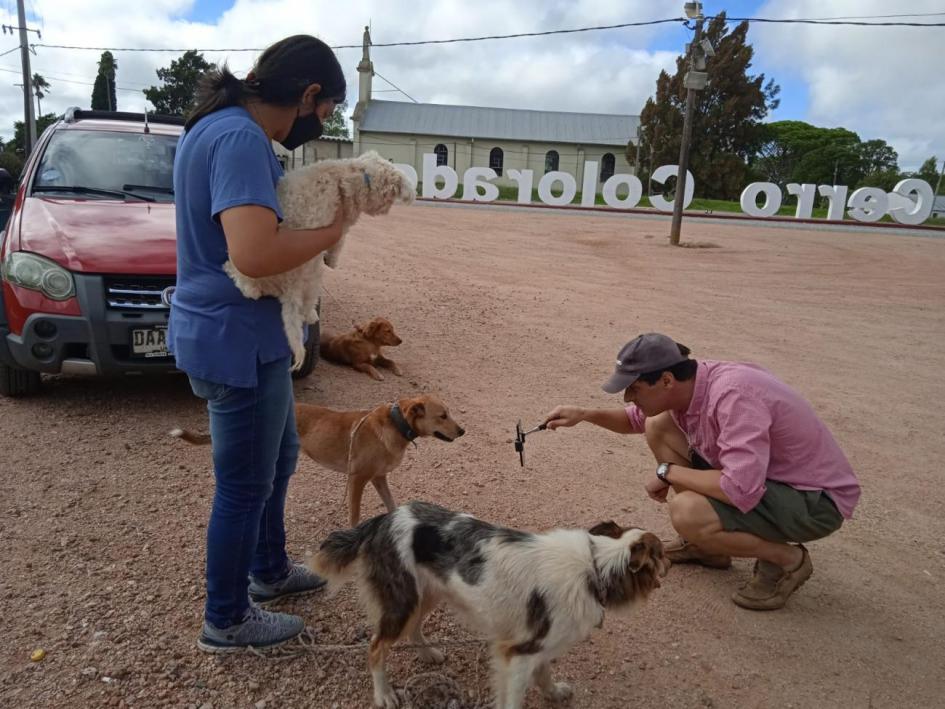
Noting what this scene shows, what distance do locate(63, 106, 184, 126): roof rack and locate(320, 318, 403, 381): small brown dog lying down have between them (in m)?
2.67

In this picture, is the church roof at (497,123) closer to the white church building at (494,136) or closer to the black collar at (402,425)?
the white church building at (494,136)

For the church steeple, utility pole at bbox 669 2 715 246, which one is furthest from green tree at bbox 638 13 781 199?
utility pole at bbox 669 2 715 246

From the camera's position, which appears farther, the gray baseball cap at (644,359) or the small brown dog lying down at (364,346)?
the small brown dog lying down at (364,346)

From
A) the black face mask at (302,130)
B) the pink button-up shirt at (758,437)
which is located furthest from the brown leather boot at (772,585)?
the black face mask at (302,130)

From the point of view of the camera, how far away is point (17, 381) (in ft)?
17.9

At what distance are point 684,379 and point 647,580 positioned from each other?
1036mm

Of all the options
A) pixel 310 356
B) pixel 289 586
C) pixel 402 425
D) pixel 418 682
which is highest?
pixel 402 425

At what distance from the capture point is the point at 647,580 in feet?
8.69

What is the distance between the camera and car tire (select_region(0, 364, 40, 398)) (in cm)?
542

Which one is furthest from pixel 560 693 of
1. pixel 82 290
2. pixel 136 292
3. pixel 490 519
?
pixel 82 290

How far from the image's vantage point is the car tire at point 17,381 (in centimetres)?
542

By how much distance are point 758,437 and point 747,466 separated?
145 mm

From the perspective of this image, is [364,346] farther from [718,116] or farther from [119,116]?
[718,116]

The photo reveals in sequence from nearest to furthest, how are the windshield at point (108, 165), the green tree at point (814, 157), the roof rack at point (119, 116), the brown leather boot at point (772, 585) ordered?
the brown leather boot at point (772, 585) < the windshield at point (108, 165) < the roof rack at point (119, 116) < the green tree at point (814, 157)
